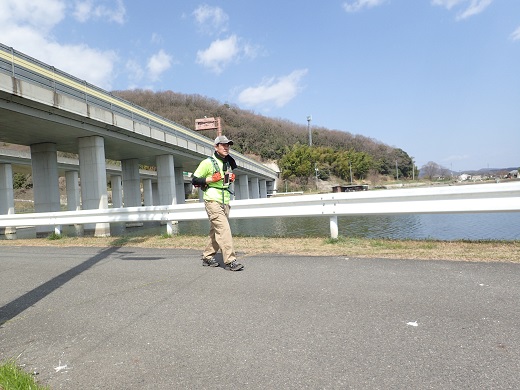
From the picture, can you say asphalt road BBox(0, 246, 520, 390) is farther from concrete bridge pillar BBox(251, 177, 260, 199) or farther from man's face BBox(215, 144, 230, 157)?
concrete bridge pillar BBox(251, 177, 260, 199)

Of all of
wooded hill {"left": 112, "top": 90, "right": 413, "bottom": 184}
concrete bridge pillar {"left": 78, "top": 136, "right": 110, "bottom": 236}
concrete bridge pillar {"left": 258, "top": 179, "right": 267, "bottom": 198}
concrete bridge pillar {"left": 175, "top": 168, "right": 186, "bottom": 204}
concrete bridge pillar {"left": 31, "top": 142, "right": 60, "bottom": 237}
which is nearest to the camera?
concrete bridge pillar {"left": 78, "top": 136, "right": 110, "bottom": 236}

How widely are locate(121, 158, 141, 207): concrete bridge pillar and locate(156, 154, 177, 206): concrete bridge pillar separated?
6.21ft

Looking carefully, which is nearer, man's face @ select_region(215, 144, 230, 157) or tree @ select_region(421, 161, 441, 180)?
man's face @ select_region(215, 144, 230, 157)

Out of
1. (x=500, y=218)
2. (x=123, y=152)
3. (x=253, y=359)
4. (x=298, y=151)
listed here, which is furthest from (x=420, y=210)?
(x=298, y=151)

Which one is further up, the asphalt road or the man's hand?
the man's hand

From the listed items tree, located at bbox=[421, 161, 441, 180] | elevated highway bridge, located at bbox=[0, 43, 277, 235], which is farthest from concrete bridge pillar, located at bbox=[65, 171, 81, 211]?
tree, located at bbox=[421, 161, 441, 180]

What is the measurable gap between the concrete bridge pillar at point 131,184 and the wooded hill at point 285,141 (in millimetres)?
65986

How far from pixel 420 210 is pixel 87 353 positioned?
5.82 m

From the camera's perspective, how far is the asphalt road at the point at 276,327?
211 cm

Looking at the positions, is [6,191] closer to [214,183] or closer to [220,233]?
[214,183]

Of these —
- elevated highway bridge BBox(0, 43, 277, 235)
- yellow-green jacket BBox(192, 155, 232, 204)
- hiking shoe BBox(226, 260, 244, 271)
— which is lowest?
hiking shoe BBox(226, 260, 244, 271)

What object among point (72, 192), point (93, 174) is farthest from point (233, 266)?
point (72, 192)

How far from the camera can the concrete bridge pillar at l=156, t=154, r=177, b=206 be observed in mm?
29266

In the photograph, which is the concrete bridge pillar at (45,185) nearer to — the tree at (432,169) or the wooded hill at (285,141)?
the wooded hill at (285,141)
